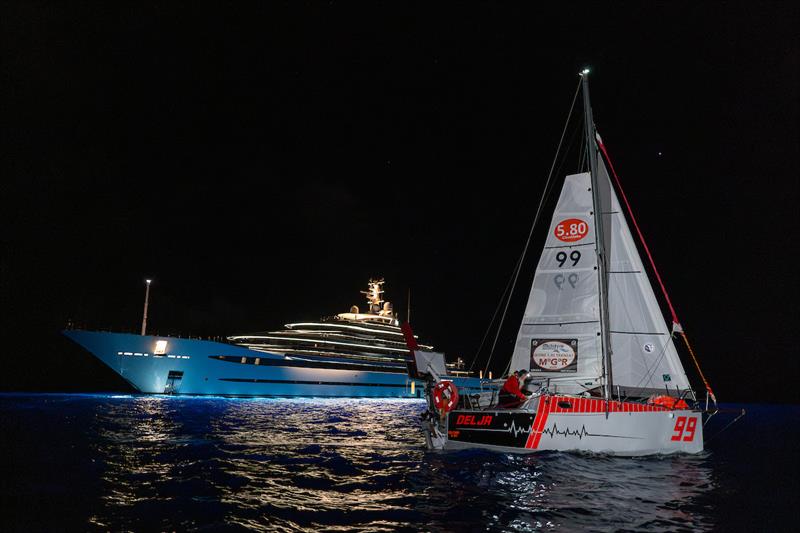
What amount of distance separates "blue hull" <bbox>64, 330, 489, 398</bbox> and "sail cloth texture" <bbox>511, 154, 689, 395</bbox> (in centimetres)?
2840

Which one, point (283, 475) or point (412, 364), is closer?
point (283, 475)

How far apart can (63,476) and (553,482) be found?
31.1 feet

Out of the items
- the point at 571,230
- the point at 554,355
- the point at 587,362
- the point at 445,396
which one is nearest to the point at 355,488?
the point at 445,396

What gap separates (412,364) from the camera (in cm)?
1412

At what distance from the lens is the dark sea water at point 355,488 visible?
7.03 meters

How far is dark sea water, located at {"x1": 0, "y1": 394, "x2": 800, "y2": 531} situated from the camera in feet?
23.1

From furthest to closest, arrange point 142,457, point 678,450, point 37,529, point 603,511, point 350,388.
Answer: point 350,388 < point 678,450 < point 142,457 < point 603,511 < point 37,529

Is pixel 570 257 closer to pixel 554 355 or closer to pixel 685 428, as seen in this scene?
pixel 554 355

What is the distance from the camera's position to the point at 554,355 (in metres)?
14.5

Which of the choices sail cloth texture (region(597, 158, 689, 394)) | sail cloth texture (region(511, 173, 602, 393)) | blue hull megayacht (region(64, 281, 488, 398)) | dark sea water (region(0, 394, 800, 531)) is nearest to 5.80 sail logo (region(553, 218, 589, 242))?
sail cloth texture (region(511, 173, 602, 393))

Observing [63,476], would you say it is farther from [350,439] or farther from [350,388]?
[350,388]

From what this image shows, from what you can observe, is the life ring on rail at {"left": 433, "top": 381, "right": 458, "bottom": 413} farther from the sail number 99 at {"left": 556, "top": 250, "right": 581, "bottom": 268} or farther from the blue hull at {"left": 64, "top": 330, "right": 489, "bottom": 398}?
the blue hull at {"left": 64, "top": 330, "right": 489, "bottom": 398}

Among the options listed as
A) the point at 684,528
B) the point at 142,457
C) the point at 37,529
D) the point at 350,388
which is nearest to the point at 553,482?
the point at 684,528

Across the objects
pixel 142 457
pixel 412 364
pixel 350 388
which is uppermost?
pixel 412 364
